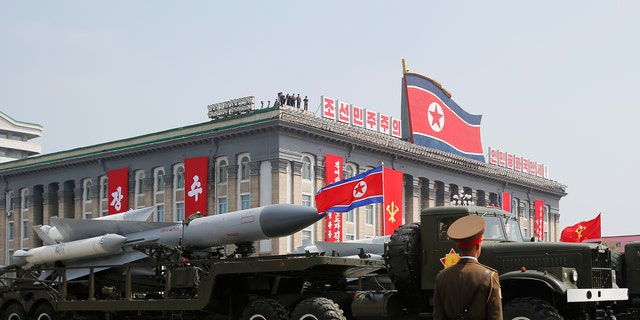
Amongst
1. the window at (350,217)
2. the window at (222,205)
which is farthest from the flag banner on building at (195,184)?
the window at (350,217)

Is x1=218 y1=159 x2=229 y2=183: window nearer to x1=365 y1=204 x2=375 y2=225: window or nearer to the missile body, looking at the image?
x1=365 y1=204 x2=375 y2=225: window

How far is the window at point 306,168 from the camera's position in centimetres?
5494

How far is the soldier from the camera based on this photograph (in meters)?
6.48

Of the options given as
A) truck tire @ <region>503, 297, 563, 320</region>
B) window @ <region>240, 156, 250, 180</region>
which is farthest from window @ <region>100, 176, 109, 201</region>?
truck tire @ <region>503, 297, 563, 320</region>

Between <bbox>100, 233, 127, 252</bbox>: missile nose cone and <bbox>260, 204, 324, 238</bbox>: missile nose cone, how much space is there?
11.7 ft

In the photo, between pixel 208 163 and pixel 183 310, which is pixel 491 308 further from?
pixel 208 163

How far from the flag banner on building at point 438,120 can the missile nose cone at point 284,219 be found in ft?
141

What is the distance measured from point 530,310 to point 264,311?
4543 millimetres

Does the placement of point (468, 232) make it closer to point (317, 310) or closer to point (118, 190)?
point (317, 310)

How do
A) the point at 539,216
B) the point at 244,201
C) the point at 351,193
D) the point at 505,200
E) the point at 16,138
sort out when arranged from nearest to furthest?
the point at 351,193 → the point at 244,201 → the point at 505,200 → the point at 539,216 → the point at 16,138

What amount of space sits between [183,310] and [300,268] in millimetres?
3098

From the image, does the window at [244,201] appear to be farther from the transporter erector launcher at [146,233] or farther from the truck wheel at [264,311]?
the truck wheel at [264,311]

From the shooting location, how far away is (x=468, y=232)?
6562 mm

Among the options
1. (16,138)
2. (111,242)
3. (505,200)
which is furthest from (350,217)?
(16,138)
